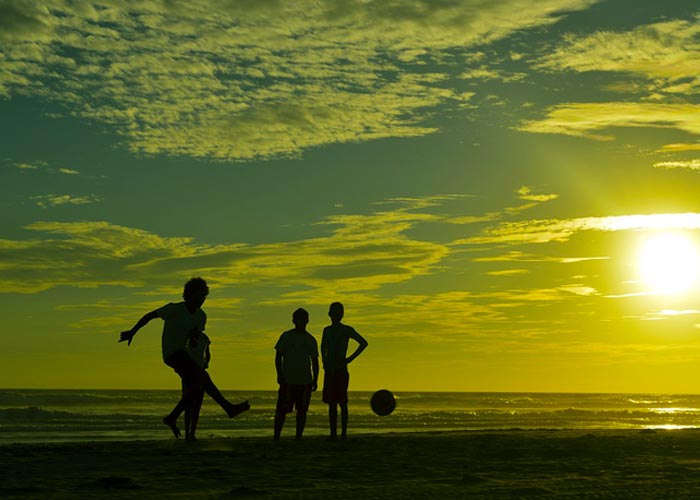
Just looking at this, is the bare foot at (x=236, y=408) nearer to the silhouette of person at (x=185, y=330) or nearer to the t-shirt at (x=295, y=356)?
the silhouette of person at (x=185, y=330)

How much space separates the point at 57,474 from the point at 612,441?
8.23 m

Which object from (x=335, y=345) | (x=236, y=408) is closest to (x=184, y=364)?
(x=236, y=408)

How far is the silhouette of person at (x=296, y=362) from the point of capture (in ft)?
43.2

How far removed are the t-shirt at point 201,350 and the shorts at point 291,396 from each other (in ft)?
4.36

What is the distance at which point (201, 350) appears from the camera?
12227mm

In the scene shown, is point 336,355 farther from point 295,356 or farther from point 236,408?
point 236,408

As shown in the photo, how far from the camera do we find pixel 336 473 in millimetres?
9227

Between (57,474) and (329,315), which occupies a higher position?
(329,315)

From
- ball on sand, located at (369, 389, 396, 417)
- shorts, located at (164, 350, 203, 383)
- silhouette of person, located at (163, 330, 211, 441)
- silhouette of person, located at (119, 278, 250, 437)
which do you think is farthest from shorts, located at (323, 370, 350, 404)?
ball on sand, located at (369, 389, 396, 417)

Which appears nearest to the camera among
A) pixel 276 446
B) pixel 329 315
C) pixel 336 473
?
pixel 336 473

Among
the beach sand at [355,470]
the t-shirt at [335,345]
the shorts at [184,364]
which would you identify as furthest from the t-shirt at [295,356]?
the shorts at [184,364]

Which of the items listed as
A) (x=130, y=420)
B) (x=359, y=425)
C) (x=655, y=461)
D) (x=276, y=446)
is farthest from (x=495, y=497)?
(x=130, y=420)

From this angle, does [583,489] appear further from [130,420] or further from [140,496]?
[130,420]

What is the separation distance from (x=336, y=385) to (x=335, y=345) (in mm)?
574
